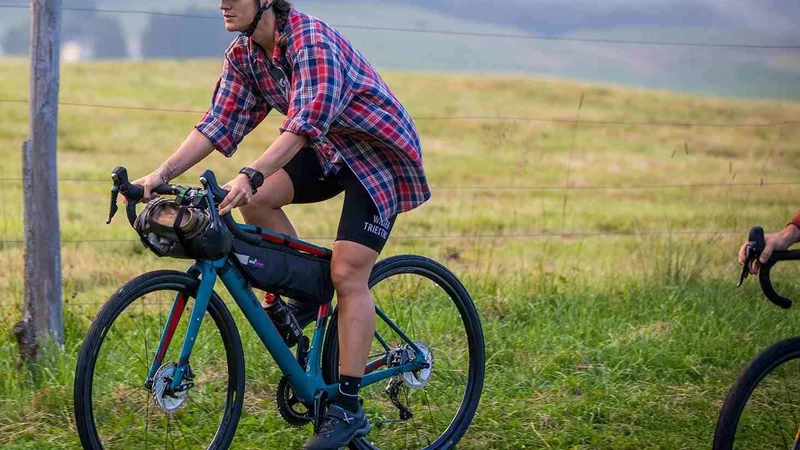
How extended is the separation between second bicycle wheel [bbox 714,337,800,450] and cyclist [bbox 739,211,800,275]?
0.91 ft

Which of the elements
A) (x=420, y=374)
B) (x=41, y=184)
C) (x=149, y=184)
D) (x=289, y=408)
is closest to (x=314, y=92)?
(x=149, y=184)

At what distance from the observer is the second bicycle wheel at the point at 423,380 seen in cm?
431

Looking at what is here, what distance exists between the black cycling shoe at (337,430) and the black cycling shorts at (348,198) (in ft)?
2.14

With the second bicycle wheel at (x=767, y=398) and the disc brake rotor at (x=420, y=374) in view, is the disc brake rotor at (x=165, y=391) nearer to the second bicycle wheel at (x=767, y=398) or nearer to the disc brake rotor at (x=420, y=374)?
the disc brake rotor at (x=420, y=374)

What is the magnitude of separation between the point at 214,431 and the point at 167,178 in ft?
3.52

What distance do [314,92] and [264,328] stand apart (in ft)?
3.01

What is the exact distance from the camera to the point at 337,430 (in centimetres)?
396

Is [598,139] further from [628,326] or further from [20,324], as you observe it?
[20,324]

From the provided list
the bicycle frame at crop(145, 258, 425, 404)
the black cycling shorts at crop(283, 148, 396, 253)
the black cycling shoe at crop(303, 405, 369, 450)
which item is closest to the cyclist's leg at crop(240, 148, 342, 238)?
the black cycling shorts at crop(283, 148, 396, 253)

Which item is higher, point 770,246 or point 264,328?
point 770,246

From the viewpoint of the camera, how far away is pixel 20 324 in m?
4.87

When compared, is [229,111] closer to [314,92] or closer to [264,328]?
[314,92]

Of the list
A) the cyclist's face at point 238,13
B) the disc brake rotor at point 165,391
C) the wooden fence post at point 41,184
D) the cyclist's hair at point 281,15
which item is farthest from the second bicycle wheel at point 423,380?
the wooden fence post at point 41,184

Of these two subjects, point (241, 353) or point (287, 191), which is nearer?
point (241, 353)
